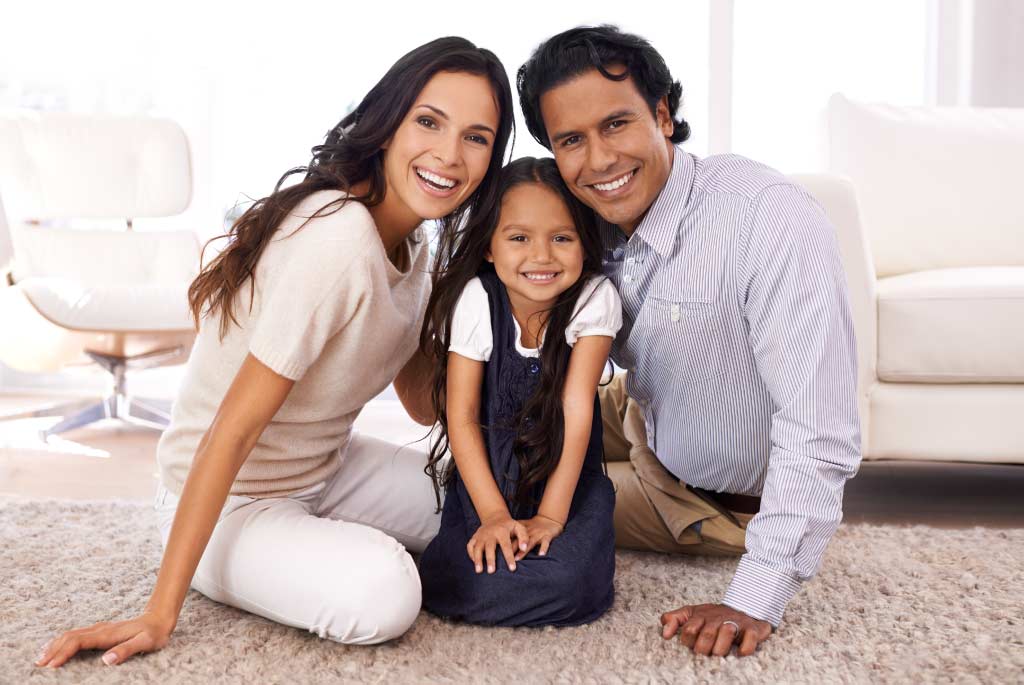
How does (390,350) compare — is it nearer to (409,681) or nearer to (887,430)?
(409,681)

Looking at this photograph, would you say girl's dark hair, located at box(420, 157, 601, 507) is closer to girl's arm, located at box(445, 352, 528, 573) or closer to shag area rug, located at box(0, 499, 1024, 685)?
girl's arm, located at box(445, 352, 528, 573)

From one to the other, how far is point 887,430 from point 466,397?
1008 millimetres

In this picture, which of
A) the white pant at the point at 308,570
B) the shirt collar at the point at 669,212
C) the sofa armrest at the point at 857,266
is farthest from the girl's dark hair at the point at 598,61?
the white pant at the point at 308,570

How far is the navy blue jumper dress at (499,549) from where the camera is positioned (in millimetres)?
1383

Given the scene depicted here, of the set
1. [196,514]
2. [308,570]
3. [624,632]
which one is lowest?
[624,632]

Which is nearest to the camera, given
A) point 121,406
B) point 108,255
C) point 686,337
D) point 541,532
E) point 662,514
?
point 541,532

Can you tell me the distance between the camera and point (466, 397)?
153 centimetres

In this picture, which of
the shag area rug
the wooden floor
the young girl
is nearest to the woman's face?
the young girl

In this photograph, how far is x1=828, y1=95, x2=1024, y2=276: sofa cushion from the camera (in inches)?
98.4

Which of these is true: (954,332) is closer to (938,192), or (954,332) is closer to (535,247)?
A: (938,192)

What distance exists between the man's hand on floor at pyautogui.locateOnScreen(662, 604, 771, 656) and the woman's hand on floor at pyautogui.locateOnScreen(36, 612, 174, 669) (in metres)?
0.66

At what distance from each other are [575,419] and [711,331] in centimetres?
25

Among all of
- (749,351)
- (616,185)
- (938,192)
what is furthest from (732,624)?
(938,192)

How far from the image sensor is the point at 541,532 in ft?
4.68
